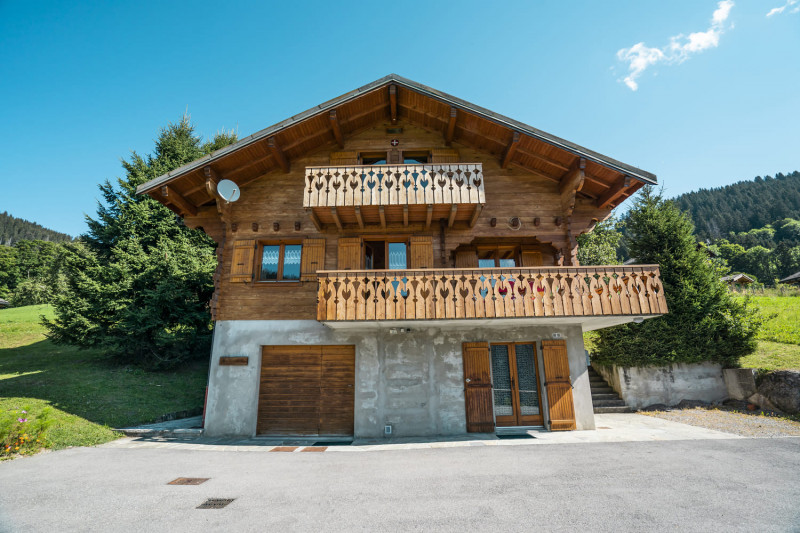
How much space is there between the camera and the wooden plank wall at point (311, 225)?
11.0 metres

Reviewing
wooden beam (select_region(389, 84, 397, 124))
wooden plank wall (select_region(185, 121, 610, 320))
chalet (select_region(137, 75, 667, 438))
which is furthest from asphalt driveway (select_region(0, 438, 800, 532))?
wooden beam (select_region(389, 84, 397, 124))

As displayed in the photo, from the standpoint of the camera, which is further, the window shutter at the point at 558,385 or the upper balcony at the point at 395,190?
the upper balcony at the point at 395,190

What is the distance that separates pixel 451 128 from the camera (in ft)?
39.0

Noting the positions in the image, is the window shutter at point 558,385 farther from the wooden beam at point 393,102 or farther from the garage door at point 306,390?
the wooden beam at point 393,102

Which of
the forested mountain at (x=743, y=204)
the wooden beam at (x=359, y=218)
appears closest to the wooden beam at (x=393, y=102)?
the wooden beam at (x=359, y=218)

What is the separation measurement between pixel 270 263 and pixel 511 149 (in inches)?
354

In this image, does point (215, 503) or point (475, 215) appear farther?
point (475, 215)

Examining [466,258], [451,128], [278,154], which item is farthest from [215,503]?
[451,128]

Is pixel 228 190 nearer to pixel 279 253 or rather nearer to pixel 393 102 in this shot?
pixel 279 253

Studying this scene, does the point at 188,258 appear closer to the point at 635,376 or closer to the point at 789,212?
the point at 635,376

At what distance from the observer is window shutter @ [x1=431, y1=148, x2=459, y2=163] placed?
12305 mm

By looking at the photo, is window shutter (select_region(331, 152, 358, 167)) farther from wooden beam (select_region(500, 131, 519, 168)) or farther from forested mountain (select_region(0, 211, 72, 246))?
forested mountain (select_region(0, 211, 72, 246))

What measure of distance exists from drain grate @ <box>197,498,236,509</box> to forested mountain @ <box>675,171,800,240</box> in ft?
325

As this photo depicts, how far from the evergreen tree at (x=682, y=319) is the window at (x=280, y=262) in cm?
1293
